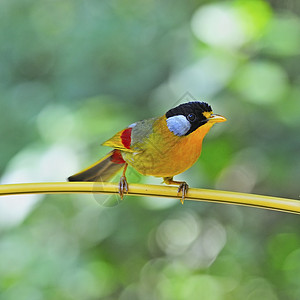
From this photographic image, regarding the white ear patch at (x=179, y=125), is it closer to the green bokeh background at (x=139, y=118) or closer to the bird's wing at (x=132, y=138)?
the bird's wing at (x=132, y=138)

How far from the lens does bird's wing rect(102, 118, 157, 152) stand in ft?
5.37

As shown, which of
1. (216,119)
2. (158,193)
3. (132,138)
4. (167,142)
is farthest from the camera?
(132,138)

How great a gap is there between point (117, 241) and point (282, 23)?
1.34 m

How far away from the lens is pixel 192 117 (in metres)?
1.49

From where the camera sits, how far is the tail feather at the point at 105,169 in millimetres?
1721

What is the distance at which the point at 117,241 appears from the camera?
2461 mm

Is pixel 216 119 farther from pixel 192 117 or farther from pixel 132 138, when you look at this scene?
pixel 132 138

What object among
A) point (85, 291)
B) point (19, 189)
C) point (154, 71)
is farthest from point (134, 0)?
point (19, 189)

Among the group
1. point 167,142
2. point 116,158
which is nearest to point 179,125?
point 167,142

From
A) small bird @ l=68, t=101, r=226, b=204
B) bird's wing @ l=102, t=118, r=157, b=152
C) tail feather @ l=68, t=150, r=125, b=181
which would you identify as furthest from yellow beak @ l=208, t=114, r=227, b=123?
tail feather @ l=68, t=150, r=125, b=181

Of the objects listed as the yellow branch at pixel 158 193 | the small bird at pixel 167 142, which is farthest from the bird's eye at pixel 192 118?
the yellow branch at pixel 158 193

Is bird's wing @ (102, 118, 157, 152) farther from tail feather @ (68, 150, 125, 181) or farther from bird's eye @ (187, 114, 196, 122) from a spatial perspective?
bird's eye @ (187, 114, 196, 122)

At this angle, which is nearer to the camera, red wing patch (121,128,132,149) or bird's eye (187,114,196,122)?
bird's eye (187,114,196,122)

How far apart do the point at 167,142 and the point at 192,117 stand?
5.1 inches
